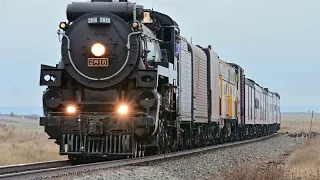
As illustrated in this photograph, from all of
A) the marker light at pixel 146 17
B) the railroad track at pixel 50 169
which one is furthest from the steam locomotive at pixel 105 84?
the railroad track at pixel 50 169

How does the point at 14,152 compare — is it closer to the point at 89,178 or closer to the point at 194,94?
the point at 194,94

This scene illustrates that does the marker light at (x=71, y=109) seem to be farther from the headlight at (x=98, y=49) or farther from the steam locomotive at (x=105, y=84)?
the headlight at (x=98, y=49)

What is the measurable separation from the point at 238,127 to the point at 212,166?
18.1 meters

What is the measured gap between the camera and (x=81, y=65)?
15.1 metres

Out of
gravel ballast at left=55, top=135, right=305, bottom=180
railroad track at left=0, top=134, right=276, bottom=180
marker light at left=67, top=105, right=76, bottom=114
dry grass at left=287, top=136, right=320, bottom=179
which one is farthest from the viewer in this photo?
dry grass at left=287, top=136, right=320, bottom=179

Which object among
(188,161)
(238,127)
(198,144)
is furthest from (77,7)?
(238,127)

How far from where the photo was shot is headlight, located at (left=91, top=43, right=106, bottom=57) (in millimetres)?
14977

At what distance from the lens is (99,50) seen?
15.0 m

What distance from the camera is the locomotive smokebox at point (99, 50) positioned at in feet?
49.2

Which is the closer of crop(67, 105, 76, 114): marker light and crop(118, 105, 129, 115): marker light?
crop(118, 105, 129, 115): marker light

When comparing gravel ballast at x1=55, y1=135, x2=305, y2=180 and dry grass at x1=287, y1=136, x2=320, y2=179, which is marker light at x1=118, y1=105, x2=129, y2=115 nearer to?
gravel ballast at x1=55, y1=135, x2=305, y2=180

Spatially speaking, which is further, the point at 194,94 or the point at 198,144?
the point at 198,144

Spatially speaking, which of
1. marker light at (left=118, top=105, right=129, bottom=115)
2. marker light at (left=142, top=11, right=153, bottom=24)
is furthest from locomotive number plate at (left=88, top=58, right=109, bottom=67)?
marker light at (left=142, top=11, right=153, bottom=24)

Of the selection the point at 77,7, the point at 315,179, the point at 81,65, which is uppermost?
the point at 77,7
